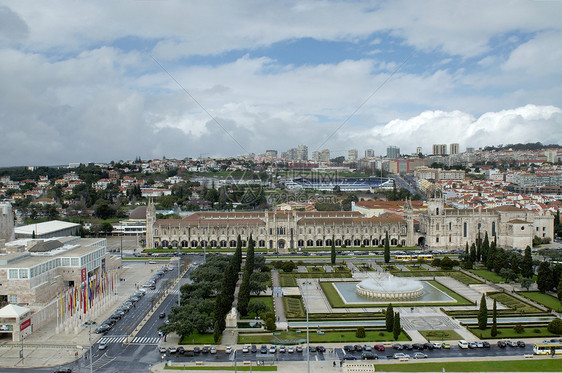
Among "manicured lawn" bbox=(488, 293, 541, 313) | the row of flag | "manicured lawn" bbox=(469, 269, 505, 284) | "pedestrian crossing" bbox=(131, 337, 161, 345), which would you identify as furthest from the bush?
the row of flag

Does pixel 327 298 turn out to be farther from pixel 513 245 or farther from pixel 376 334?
pixel 513 245

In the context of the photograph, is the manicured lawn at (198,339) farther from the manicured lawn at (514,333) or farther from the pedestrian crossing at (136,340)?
the manicured lawn at (514,333)

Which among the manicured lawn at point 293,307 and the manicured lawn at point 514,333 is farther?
the manicured lawn at point 293,307

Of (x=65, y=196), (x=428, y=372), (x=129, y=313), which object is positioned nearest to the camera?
(x=428, y=372)

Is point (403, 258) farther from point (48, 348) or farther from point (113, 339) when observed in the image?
point (48, 348)

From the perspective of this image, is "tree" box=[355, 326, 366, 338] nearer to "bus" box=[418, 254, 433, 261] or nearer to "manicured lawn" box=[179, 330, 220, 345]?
"manicured lawn" box=[179, 330, 220, 345]

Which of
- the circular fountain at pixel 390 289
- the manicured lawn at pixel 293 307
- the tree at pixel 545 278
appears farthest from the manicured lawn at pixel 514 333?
the manicured lawn at pixel 293 307

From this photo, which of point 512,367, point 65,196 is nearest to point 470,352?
point 512,367
